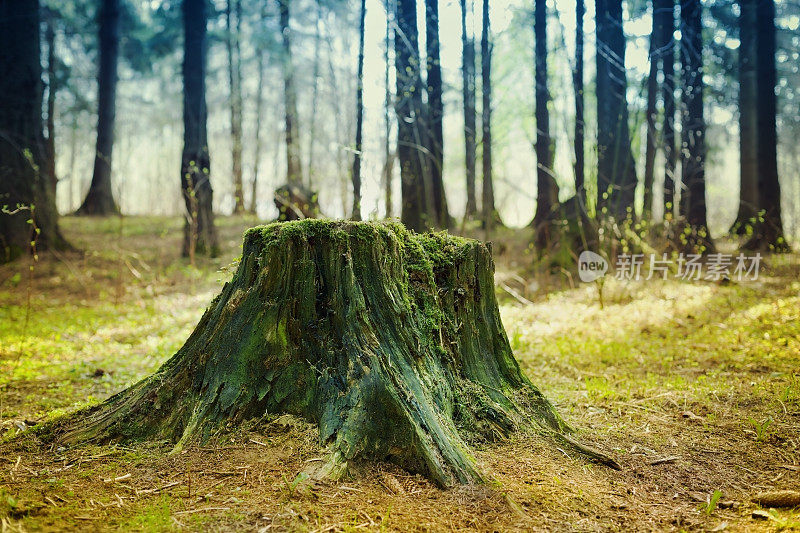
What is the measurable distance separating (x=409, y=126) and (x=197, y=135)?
17.3ft

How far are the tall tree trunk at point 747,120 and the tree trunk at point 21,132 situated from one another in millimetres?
16143

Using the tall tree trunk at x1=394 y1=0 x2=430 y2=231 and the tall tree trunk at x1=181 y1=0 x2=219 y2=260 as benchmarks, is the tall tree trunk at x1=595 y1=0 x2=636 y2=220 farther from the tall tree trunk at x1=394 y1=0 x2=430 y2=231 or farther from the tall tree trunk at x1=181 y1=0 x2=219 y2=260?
the tall tree trunk at x1=181 y1=0 x2=219 y2=260

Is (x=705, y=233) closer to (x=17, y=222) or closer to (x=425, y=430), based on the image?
(x=425, y=430)

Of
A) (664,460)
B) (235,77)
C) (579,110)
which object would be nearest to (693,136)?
(579,110)

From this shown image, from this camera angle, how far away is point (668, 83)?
13.9 m

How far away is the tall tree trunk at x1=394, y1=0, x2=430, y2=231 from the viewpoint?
12.5 m

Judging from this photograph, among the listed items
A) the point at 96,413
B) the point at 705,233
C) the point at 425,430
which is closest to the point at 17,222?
the point at 96,413

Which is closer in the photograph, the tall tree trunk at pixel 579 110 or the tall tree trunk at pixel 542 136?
the tall tree trunk at pixel 579 110

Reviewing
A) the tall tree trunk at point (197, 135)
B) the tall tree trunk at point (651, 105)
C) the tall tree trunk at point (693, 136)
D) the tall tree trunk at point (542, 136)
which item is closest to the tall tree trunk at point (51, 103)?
the tall tree trunk at point (197, 135)

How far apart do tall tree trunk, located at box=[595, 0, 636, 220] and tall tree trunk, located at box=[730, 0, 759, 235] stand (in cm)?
358

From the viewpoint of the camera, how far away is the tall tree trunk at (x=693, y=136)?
509 inches

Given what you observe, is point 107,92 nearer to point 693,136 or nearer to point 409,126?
point 409,126

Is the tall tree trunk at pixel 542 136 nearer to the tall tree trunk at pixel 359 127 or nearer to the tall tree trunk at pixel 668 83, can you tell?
the tall tree trunk at pixel 668 83
